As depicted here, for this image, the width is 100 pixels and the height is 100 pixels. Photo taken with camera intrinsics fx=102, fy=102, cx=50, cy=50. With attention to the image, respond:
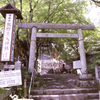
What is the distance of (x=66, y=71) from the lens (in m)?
14.4

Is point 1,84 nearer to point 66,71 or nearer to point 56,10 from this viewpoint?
point 56,10

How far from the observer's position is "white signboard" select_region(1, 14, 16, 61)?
217 inches

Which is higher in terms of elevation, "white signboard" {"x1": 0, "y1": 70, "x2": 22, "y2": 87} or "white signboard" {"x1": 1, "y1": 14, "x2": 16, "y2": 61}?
"white signboard" {"x1": 1, "y1": 14, "x2": 16, "y2": 61}

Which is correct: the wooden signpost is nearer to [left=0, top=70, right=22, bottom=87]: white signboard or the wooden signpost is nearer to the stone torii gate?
[left=0, top=70, right=22, bottom=87]: white signboard

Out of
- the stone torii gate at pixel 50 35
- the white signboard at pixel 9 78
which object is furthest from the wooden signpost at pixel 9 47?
the stone torii gate at pixel 50 35

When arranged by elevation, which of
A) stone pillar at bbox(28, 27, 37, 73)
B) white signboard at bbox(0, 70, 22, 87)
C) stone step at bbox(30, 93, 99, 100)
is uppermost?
stone pillar at bbox(28, 27, 37, 73)

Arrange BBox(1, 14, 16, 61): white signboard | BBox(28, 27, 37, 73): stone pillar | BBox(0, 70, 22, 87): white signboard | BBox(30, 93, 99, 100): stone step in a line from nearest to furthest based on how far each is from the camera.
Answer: BBox(0, 70, 22, 87): white signboard, BBox(30, 93, 99, 100): stone step, BBox(1, 14, 16, 61): white signboard, BBox(28, 27, 37, 73): stone pillar

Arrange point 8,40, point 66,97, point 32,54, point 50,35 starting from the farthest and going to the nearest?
point 50,35, point 32,54, point 8,40, point 66,97

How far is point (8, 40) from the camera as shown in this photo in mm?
5852

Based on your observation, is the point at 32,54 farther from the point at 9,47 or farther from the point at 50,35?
the point at 9,47

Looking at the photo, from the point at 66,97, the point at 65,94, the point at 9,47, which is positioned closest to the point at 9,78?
the point at 9,47

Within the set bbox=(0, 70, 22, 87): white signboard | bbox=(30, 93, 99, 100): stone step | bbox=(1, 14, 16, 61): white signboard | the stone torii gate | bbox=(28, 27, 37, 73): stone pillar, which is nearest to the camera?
bbox=(0, 70, 22, 87): white signboard

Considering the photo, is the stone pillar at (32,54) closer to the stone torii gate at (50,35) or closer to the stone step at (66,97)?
the stone torii gate at (50,35)

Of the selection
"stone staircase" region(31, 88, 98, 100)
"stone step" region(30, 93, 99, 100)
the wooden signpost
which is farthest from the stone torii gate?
"stone step" region(30, 93, 99, 100)
